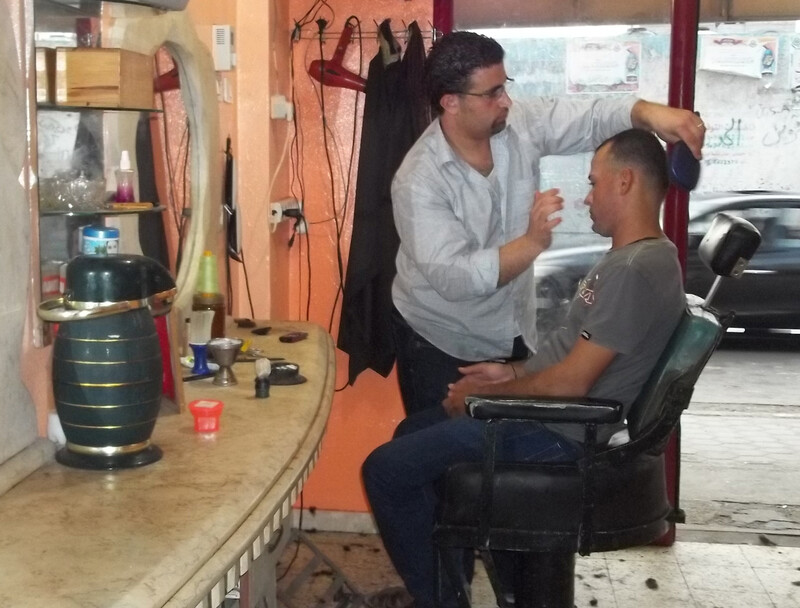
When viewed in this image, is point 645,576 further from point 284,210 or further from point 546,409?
point 284,210

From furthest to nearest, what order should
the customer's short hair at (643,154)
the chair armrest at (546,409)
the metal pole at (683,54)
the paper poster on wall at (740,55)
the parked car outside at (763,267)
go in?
1. the parked car outside at (763,267)
2. the paper poster on wall at (740,55)
3. the metal pole at (683,54)
4. the customer's short hair at (643,154)
5. the chair armrest at (546,409)

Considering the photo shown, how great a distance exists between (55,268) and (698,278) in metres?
5.33

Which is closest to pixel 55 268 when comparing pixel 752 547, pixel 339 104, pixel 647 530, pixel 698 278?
pixel 647 530

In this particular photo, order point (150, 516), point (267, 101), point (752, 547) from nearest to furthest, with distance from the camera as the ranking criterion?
point (150, 516) → point (267, 101) → point (752, 547)

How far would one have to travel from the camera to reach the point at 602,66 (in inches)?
131

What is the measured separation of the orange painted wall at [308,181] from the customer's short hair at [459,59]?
30.4 inches

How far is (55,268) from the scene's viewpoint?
5.22ft

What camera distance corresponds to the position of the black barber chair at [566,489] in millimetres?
Answer: 1850

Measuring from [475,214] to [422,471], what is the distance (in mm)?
707

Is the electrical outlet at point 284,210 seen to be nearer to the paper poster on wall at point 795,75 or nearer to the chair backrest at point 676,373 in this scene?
the chair backrest at point 676,373

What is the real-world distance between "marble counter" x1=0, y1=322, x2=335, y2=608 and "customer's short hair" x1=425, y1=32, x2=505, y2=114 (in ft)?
3.21

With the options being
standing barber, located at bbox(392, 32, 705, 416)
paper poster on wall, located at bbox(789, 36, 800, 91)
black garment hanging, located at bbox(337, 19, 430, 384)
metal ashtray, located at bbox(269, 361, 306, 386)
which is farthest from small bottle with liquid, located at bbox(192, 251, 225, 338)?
paper poster on wall, located at bbox(789, 36, 800, 91)

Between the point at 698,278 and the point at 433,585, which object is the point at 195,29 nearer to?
the point at 433,585

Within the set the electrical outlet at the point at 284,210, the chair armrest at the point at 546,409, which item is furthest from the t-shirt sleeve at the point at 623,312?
the electrical outlet at the point at 284,210
